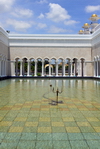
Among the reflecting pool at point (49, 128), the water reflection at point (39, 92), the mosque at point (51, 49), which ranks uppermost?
the mosque at point (51, 49)

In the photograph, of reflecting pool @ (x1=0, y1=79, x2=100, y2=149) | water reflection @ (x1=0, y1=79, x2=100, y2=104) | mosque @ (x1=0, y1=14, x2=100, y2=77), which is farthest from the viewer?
mosque @ (x1=0, y1=14, x2=100, y2=77)

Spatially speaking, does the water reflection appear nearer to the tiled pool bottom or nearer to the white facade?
the tiled pool bottom

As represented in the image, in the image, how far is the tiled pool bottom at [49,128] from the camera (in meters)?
3.41

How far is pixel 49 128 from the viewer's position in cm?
420

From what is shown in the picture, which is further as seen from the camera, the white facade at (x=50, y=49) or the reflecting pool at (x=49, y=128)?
the white facade at (x=50, y=49)

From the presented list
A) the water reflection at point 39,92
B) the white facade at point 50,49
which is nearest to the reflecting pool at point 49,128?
the water reflection at point 39,92

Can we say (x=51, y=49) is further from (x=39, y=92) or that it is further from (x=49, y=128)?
(x=49, y=128)

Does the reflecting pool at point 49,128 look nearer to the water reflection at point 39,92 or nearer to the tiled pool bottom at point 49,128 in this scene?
the tiled pool bottom at point 49,128

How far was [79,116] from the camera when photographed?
519 cm

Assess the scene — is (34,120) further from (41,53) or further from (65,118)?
(41,53)

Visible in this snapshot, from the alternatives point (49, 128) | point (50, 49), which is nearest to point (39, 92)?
point (49, 128)

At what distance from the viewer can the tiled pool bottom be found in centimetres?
341

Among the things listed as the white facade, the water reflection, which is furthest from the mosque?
the water reflection

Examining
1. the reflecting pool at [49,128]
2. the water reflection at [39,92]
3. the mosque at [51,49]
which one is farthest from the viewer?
the mosque at [51,49]
